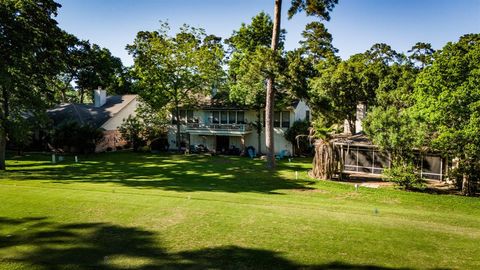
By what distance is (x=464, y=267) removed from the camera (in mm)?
6891

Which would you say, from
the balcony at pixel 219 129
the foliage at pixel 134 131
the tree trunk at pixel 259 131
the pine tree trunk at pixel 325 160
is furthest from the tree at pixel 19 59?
the pine tree trunk at pixel 325 160

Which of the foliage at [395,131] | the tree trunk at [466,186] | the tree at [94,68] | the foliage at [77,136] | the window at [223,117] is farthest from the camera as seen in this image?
the tree at [94,68]

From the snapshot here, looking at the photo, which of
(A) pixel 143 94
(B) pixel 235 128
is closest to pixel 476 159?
(B) pixel 235 128

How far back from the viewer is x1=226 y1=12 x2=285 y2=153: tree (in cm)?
2762

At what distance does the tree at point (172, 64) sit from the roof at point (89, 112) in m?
7.22

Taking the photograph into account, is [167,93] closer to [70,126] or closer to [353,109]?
[70,126]

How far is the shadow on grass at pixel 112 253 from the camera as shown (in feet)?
21.3

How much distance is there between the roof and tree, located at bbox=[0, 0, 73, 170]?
1255cm

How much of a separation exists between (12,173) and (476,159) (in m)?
30.4

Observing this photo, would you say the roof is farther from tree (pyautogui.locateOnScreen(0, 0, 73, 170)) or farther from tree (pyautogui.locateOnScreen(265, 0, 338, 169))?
tree (pyautogui.locateOnScreen(265, 0, 338, 169))

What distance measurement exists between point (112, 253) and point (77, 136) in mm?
33250

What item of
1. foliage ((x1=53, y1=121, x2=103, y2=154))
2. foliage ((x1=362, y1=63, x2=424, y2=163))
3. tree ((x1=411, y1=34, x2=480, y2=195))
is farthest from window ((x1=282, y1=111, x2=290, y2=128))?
foliage ((x1=53, y1=121, x2=103, y2=154))

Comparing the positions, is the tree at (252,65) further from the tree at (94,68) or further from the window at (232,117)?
the tree at (94,68)

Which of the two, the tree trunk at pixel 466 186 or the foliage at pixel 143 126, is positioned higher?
the foliage at pixel 143 126
